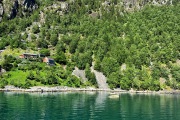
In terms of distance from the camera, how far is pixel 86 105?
133 metres

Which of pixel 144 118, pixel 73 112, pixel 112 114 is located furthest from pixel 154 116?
pixel 73 112

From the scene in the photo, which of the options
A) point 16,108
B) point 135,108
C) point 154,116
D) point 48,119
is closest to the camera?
point 48,119

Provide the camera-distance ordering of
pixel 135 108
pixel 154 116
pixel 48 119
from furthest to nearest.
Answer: pixel 135 108, pixel 154 116, pixel 48 119

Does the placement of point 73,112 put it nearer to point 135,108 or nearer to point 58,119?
point 58,119

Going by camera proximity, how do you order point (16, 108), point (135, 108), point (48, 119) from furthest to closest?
point (135, 108)
point (16, 108)
point (48, 119)

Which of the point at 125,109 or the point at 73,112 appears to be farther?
the point at 125,109

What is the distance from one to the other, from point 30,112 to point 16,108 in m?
11.1

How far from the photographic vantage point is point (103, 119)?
9919 cm

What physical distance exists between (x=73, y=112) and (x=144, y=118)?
79.0ft

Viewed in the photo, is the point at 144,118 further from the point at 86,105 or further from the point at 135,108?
the point at 86,105

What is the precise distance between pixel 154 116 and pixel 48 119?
33.8 metres

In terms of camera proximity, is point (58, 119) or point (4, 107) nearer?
point (58, 119)

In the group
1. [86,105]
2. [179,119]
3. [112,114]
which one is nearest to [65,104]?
[86,105]

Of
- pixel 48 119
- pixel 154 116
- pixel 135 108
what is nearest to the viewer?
pixel 48 119
